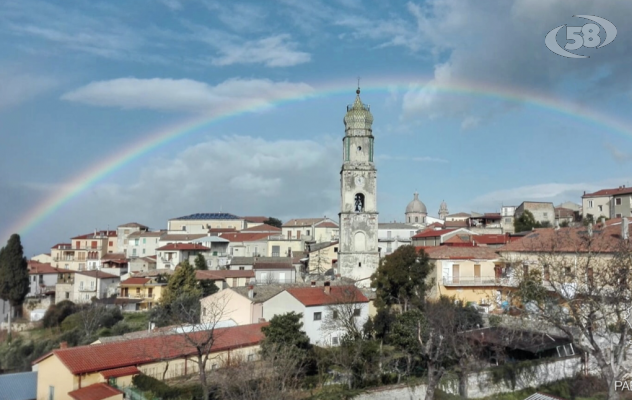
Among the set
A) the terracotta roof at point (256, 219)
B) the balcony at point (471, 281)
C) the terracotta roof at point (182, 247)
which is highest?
the terracotta roof at point (256, 219)

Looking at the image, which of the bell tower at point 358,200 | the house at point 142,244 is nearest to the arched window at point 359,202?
the bell tower at point 358,200

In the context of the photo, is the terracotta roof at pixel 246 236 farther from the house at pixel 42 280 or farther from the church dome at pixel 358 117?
the church dome at pixel 358 117

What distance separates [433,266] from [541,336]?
12.7m

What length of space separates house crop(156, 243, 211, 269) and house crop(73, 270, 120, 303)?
23.7 feet

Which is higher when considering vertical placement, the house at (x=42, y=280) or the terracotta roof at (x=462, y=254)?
the terracotta roof at (x=462, y=254)

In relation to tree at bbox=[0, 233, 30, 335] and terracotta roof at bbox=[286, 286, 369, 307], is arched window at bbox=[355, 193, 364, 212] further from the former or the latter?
tree at bbox=[0, 233, 30, 335]

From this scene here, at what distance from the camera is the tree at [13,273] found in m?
48.8

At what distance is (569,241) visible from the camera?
1115 inches

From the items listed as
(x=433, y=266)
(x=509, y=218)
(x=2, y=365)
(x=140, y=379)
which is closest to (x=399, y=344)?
(x=140, y=379)

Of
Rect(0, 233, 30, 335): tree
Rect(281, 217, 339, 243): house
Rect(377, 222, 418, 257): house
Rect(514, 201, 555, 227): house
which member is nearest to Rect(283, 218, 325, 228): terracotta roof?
Rect(281, 217, 339, 243): house

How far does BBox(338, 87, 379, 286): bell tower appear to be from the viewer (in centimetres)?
4584

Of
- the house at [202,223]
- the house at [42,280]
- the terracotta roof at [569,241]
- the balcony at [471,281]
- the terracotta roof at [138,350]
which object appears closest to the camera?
the terracotta roof at [138,350]

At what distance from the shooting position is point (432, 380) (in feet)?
61.8

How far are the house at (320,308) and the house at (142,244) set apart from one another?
52.9 meters
